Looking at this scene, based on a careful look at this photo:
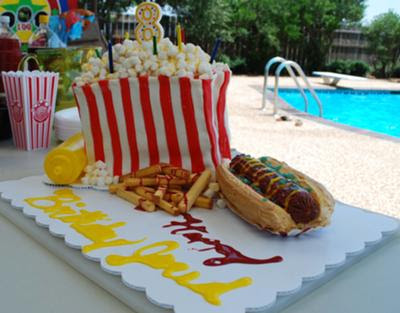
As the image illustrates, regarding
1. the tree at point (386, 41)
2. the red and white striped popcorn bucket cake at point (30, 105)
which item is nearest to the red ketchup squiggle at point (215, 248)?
the red and white striped popcorn bucket cake at point (30, 105)

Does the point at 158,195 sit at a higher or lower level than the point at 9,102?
lower

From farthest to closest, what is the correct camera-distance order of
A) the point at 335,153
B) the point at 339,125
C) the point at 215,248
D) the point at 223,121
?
the point at 339,125
the point at 335,153
the point at 223,121
the point at 215,248

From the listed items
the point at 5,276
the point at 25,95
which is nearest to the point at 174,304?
the point at 5,276

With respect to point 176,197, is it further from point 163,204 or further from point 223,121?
point 223,121

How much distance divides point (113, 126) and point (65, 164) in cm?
17

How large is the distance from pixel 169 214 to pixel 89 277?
1.00 ft

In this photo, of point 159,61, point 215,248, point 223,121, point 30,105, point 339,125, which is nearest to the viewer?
point 215,248

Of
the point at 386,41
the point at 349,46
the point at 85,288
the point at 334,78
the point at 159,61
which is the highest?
the point at 386,41

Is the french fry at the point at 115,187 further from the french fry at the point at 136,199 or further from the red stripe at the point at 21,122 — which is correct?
the red stripe at the point at 21,122

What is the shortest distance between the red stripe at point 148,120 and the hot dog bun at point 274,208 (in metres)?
0.28

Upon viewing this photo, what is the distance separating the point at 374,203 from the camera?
115 inches

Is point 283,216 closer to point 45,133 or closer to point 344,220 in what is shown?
point 344,220

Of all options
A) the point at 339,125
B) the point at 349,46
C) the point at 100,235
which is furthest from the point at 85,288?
the point at 349,46

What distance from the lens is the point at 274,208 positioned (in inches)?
34.5
